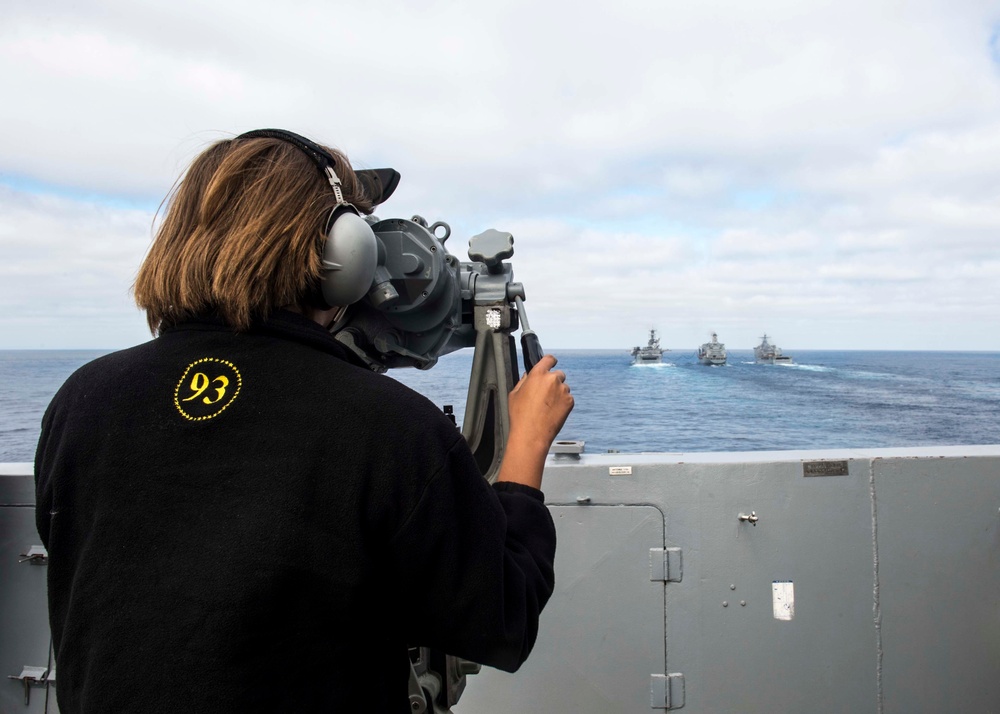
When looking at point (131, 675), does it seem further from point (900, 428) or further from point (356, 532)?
point (900, 428)

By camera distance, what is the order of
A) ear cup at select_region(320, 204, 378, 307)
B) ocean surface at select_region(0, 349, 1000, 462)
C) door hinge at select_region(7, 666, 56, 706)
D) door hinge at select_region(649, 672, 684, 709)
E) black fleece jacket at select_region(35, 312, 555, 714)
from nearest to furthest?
black fleece jacket at select_region(35, 312, 555, 714)
ear cup at select_region(320, 204, 378, 307)
door hinge at select_region(7, 666, 56, 706)
door hinge at select_region(649, 672, 684, 709)
ocean surface at select_region(0, 349, 1000, 462)

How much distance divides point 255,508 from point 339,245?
38cm

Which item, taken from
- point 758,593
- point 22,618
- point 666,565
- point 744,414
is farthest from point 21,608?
point 744,414

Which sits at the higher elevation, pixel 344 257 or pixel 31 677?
pixel 344 257

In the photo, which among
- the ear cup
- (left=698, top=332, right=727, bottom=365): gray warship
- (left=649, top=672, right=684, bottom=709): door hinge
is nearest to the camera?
the ear cup

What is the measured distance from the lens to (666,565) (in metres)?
2.79

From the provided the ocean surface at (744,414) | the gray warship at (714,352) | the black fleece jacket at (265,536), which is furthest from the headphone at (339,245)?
the gray warship at (714,352)

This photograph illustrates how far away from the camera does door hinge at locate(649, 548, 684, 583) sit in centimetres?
278

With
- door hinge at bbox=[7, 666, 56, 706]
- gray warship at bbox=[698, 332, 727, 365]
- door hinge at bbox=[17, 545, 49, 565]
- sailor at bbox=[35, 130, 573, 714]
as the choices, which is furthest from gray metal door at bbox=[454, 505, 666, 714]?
gray warship at bbox=[698, 332, 727, 365]

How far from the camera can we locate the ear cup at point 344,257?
3.44ft

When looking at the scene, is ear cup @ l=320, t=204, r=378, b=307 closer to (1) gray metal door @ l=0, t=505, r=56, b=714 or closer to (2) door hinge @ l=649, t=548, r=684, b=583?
(2) door hinge @ l=649, t=548, r=684, b=583

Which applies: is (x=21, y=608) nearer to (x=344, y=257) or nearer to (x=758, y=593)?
(x=344, y=257)

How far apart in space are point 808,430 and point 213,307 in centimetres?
2704

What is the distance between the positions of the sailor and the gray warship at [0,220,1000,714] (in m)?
1.86
